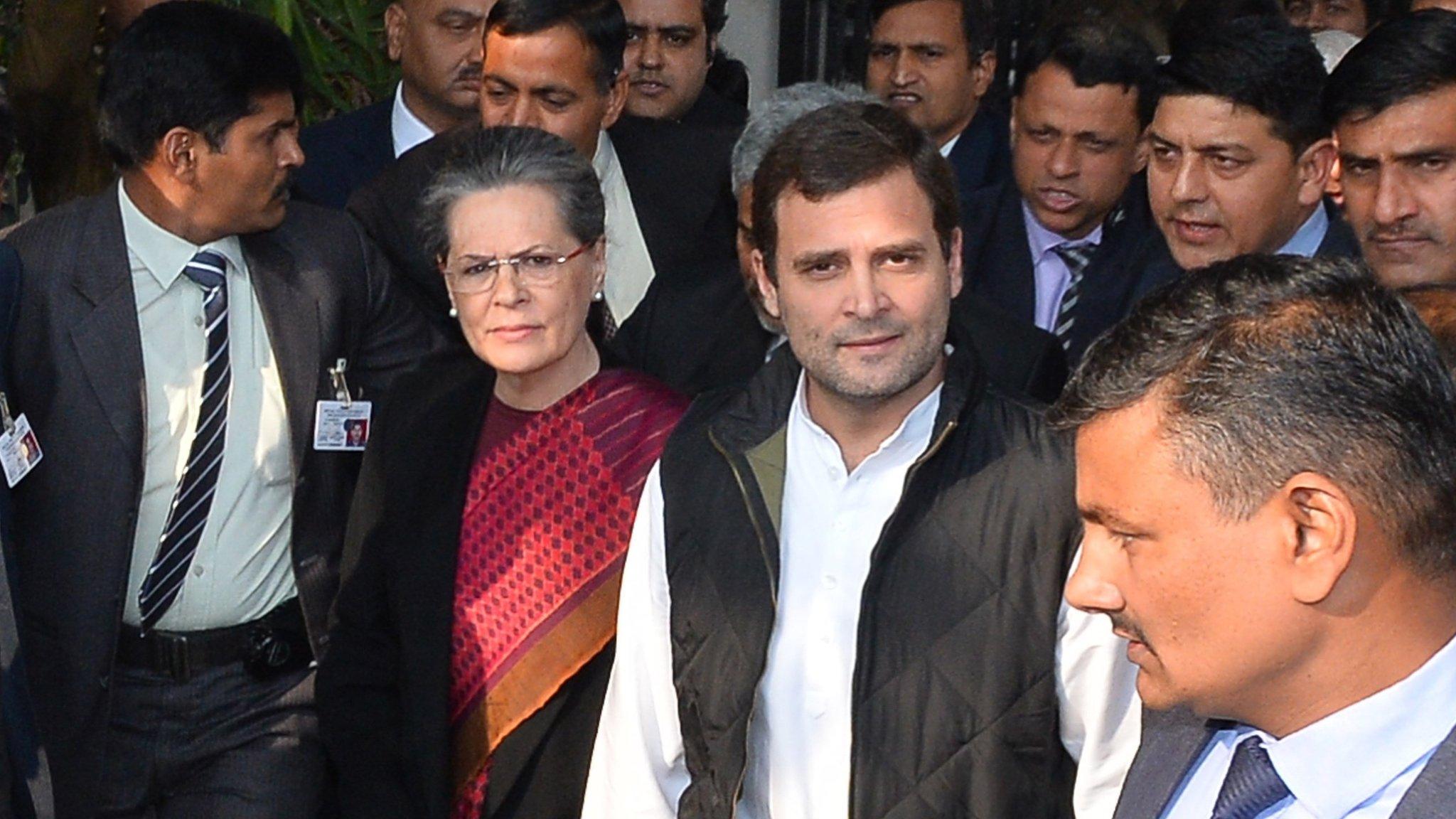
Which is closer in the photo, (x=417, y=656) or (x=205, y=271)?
(x=417, y=656)

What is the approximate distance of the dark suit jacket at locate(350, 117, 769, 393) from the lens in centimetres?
376

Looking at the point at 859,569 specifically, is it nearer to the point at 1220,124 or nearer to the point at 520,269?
the point at 520,269

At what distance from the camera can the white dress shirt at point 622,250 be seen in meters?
4.25

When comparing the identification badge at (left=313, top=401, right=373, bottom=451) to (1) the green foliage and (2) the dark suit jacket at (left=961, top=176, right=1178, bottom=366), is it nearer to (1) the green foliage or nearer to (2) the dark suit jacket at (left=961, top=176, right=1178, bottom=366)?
(2) the dark suit jacket at (left=961, top=176, right=1178, bottom=366)

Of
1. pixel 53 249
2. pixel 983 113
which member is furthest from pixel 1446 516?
pixel 983 113

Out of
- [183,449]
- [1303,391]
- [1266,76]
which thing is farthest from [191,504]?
[1303,391]

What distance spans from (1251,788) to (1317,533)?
Result: 267 millimetres

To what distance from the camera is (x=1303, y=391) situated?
174 cm

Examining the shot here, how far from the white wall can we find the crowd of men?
185 centimetres

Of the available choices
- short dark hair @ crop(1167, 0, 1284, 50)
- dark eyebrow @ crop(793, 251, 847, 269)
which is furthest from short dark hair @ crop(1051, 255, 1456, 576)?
short dark hair @ crop(1167, 0, 1284, 50)

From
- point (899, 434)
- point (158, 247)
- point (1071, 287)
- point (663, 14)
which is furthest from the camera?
point (663, 14)

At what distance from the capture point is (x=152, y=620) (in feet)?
11.8

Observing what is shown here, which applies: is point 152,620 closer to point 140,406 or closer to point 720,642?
point 140,406

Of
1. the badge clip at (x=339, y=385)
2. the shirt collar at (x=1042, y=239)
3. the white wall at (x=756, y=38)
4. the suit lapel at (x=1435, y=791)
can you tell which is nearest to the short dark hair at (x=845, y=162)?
the badge clip at (x=339, y=385)
